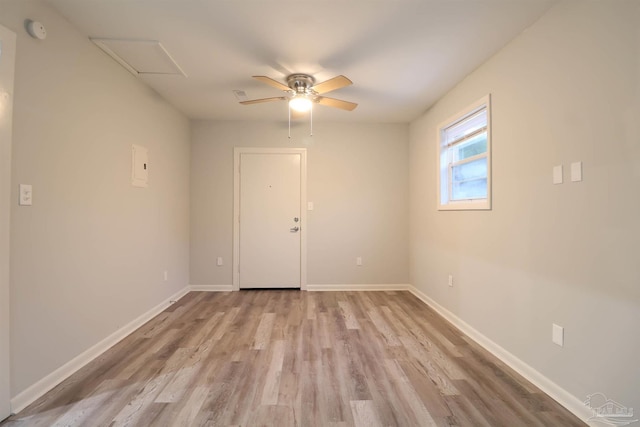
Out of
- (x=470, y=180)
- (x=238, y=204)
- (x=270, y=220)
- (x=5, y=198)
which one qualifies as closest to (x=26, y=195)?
(x=5, y=198)

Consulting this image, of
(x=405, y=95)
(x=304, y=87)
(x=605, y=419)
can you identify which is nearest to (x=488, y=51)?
(x=405, y=95)

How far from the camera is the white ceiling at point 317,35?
5.57 feet

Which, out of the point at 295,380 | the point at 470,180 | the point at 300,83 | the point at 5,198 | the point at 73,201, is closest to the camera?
the point at 5,198

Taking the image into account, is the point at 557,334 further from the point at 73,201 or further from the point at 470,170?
the point at 73,201

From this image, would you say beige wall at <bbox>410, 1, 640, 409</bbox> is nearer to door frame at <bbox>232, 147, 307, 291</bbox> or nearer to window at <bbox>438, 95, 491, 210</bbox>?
window at <bbox>438, 95, 491, 210</bbox>

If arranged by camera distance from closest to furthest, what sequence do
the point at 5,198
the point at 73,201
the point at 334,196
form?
the point at 5,198
the point at 73,201
the point at 334,196

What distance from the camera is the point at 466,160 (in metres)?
2.68

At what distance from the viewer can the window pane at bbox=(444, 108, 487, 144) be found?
2.48m

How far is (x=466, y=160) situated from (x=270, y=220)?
8.45ft

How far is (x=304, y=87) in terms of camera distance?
2.54 meters

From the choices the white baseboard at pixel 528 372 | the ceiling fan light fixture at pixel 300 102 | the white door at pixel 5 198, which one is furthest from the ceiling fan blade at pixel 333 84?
the white baseboard at pixel 528 372

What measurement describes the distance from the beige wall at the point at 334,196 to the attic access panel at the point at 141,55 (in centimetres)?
140

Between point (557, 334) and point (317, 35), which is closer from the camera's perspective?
point (557, 334)

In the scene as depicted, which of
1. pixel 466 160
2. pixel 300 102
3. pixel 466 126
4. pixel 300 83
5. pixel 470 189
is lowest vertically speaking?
pixel 470 189
